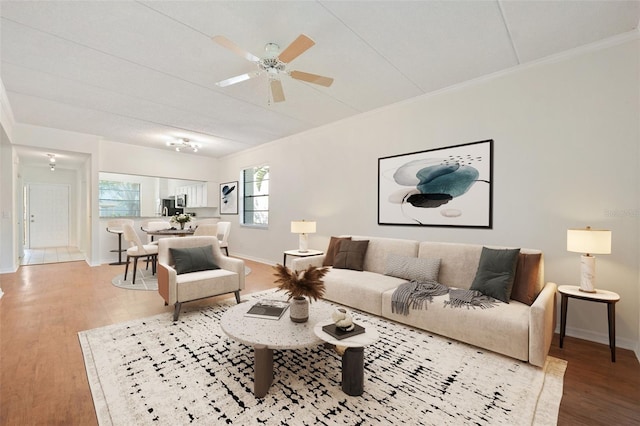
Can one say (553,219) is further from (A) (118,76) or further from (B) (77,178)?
(B) (77,178)

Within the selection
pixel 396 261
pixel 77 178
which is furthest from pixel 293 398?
pixel 77 178

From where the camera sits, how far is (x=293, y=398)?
1769 mm

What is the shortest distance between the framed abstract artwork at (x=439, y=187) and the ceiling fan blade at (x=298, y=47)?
7.21ft

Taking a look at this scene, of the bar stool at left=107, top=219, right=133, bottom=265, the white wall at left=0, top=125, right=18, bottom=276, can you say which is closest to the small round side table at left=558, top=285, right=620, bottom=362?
the bar stool at left=107, top=219, right=133, bottom=265

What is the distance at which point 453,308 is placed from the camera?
253 cm

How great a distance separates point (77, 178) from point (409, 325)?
10.4m

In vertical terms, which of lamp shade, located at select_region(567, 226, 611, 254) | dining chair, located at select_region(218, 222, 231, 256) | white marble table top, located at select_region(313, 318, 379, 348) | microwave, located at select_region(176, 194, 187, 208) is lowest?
white marble table top, located at select_region(313, 318, 379, 348)

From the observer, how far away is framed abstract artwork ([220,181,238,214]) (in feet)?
24.0

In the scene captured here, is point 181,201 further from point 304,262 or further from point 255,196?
point 304,262

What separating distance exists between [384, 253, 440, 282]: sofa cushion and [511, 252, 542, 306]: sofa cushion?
2.47 ft

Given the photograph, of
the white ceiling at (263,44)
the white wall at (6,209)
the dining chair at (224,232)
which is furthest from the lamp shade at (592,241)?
the white wall at (6,209)

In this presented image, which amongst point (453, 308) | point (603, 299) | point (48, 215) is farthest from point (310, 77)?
point (48, 215)

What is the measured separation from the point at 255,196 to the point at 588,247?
597cm

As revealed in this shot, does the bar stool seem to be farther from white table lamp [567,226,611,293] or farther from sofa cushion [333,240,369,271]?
white table lamp [567,226,611,293]
